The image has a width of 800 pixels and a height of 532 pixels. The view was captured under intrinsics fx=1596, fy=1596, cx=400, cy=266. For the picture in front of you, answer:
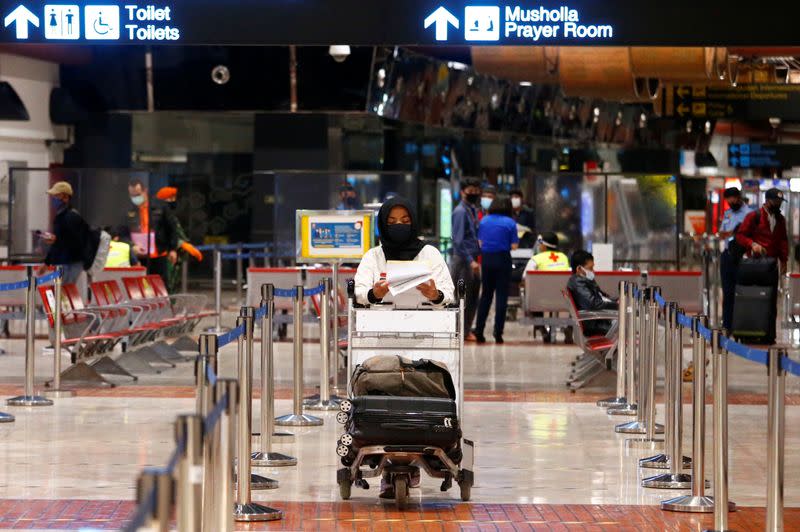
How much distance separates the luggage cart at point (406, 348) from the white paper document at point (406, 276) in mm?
140

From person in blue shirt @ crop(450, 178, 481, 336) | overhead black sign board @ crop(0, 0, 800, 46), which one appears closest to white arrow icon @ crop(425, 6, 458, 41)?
overhead black sign board @ crop(0, 0, 800, 46)

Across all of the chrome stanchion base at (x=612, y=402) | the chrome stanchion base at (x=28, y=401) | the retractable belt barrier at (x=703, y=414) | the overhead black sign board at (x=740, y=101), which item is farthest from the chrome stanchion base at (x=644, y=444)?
the overhead black sign board at (x=740, y=101)

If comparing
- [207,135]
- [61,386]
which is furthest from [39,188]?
[61,386]

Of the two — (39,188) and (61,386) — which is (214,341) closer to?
(61,386)

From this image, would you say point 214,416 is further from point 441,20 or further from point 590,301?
point 590,301

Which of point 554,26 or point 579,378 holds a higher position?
point 554,26

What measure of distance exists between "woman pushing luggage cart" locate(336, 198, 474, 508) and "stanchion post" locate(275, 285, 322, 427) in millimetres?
2752

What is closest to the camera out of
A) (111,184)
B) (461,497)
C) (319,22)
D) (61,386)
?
(461,497)

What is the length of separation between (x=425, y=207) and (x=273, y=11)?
16019 mm

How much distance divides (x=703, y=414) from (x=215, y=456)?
12.3 feet

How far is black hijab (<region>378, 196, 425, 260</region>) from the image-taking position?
1023 cm

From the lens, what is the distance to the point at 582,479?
10.5m

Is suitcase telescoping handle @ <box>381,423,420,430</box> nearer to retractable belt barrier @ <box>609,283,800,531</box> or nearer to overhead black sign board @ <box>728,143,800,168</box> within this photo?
retractable belt barrier @ <box>609,283,800,531</box>

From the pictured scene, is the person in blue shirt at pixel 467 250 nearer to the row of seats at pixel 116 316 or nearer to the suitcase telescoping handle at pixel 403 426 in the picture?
the row of seats at pixel 116 316
